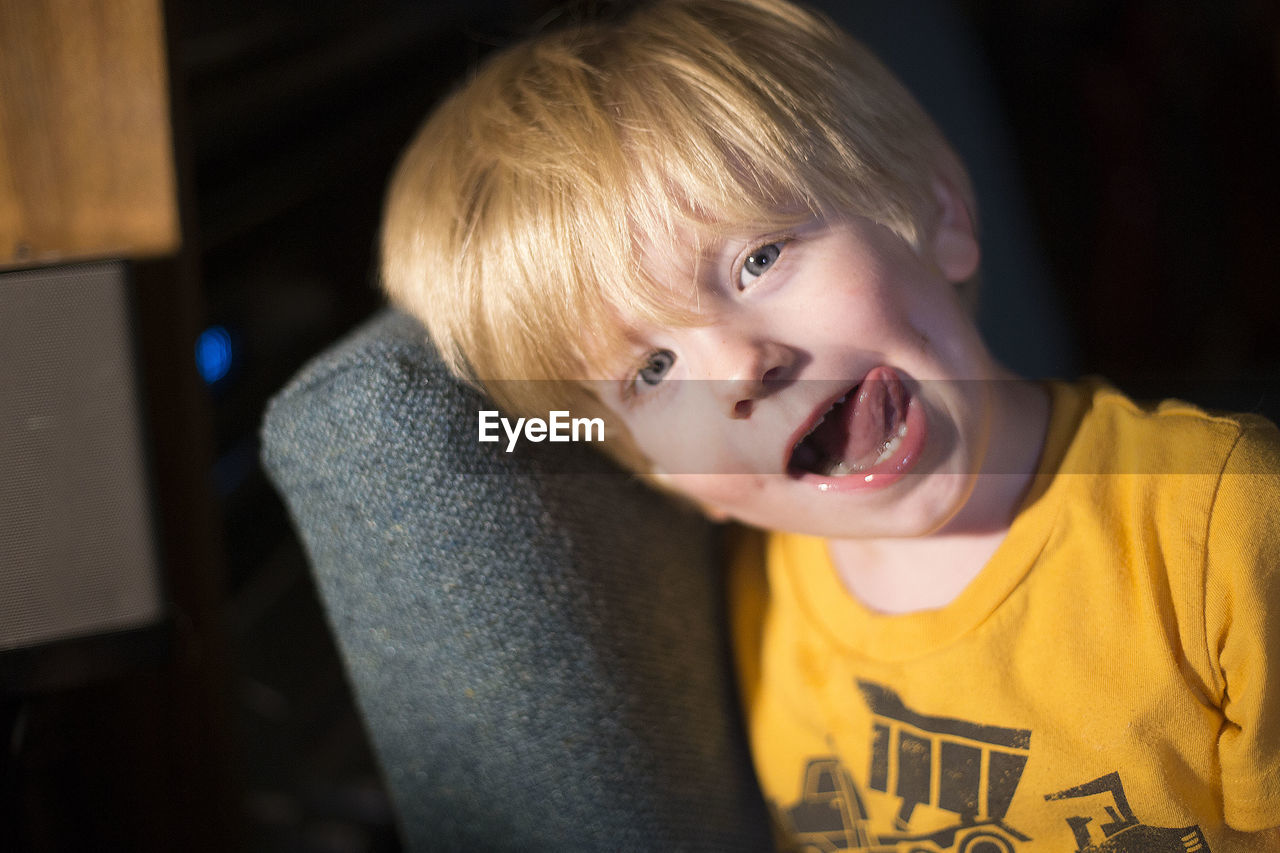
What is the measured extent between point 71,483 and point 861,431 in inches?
22.1

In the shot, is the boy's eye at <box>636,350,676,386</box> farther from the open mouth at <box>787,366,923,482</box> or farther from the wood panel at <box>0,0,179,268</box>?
the wood panel at <box>0,0,179,268</box>

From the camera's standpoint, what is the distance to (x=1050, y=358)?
1.12 meters

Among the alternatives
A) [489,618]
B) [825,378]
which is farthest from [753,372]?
[489,618]

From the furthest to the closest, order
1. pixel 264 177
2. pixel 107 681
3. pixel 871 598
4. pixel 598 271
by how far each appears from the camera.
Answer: pixel 264 177, pixel 107 681, pixel 871 598, pixel 598 271

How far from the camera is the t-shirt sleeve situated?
1.64 ft

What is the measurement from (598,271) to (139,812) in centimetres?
71

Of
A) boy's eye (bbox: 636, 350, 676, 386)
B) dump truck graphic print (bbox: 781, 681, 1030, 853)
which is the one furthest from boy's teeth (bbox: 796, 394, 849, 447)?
dump truck graphic print (bbox: 781, 681, 1030, 853)

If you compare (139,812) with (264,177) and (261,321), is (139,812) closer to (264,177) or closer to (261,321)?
(261,321)

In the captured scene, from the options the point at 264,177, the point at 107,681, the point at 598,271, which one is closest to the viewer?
the point at 598,271

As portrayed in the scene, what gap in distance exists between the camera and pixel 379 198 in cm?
130

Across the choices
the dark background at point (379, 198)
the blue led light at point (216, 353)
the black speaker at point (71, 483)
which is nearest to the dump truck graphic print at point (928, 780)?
the black speaker at point (71, 483)

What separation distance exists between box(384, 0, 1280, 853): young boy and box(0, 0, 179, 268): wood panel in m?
0.22

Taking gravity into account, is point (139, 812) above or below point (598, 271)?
below

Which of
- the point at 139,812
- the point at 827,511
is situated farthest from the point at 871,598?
the point at 139,812
